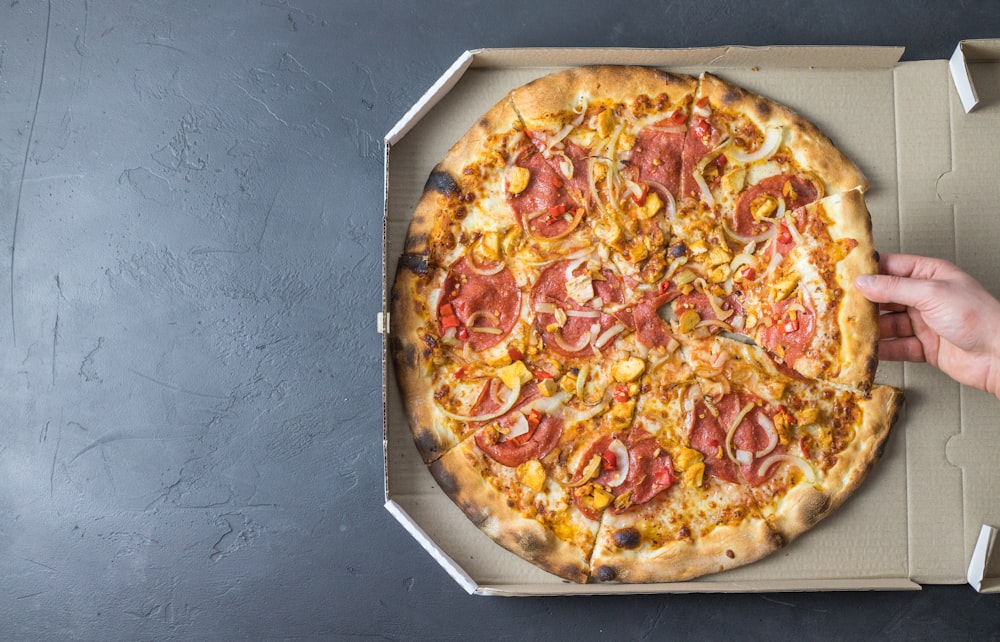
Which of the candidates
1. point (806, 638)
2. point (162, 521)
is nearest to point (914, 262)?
point (806, 638)

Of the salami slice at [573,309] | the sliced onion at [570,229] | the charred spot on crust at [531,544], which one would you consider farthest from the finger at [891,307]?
the charred spot on crust at [531,544]

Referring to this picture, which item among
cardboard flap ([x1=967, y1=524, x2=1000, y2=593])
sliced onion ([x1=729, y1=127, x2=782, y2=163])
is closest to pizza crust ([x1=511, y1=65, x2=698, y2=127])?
sliced onion ([x1=729, y1=127, x2=782, y2=163])

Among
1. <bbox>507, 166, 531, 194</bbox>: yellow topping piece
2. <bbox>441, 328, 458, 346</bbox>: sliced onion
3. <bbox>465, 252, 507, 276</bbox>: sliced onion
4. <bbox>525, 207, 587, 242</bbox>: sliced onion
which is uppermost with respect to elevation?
<bbox>507, 166, 531, 194</bbox>: yellow topping piece

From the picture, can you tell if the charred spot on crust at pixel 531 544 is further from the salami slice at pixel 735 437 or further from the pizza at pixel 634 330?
the salami slice at pixel 735 437

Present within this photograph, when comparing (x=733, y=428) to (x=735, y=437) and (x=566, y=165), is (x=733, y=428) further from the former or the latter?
(x=566, y=165)

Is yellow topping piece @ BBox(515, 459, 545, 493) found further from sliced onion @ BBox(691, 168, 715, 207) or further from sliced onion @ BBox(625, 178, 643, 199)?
sliced onion @ BBox(691, 168, 715, 207)

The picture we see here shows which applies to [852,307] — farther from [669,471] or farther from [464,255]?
[464,255]
